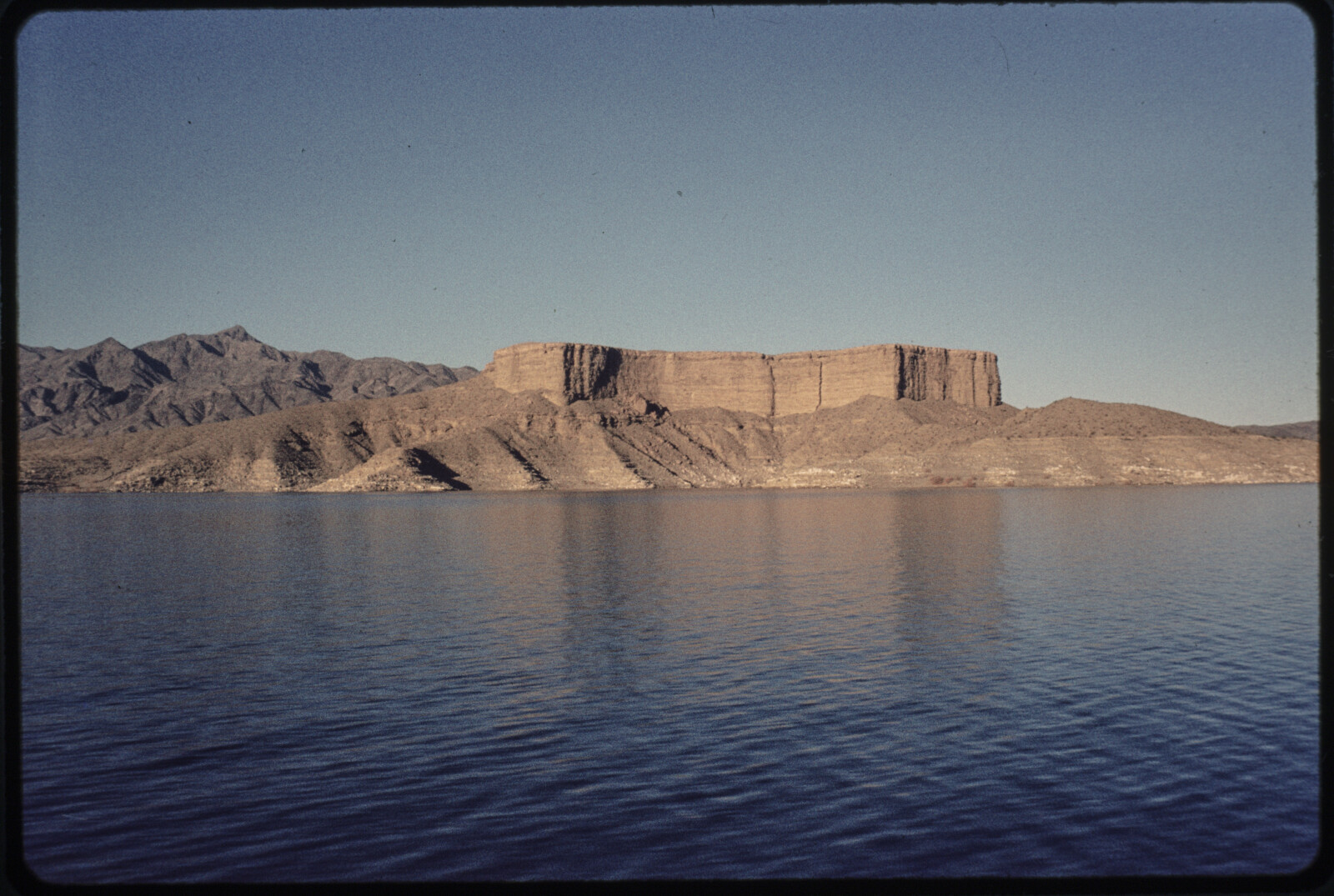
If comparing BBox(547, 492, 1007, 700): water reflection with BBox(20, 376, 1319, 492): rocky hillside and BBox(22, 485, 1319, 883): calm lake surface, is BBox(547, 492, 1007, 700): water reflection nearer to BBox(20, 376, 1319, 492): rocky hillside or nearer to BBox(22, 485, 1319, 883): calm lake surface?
BBox(22, 485, 1319, 883): calm lake surface

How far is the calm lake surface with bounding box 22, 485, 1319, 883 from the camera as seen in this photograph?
11.2 metres

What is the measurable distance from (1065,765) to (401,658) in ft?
44.8

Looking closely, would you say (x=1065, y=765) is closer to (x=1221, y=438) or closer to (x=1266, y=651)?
(x=1266, y=651)

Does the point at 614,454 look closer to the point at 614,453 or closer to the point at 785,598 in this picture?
the point at 614,453

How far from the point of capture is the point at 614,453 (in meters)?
183

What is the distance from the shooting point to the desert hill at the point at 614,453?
14950cm

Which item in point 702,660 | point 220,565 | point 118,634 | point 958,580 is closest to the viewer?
point 702,660

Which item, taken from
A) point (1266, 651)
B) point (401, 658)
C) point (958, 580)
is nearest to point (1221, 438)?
point (958, 580)

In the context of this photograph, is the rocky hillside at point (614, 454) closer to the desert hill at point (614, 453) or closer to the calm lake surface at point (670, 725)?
the desert hill at point (614, 453)

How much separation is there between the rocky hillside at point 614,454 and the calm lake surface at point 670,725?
390ft

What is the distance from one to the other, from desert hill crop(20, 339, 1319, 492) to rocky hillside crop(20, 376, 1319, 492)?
0.30 meters

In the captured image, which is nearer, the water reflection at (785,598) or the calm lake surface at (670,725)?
the calm lake surface at (670,725)

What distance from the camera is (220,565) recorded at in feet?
147

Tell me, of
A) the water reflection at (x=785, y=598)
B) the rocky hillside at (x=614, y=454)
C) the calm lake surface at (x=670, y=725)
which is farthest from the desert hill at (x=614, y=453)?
the calm lake surface at (x=670, y=725)
